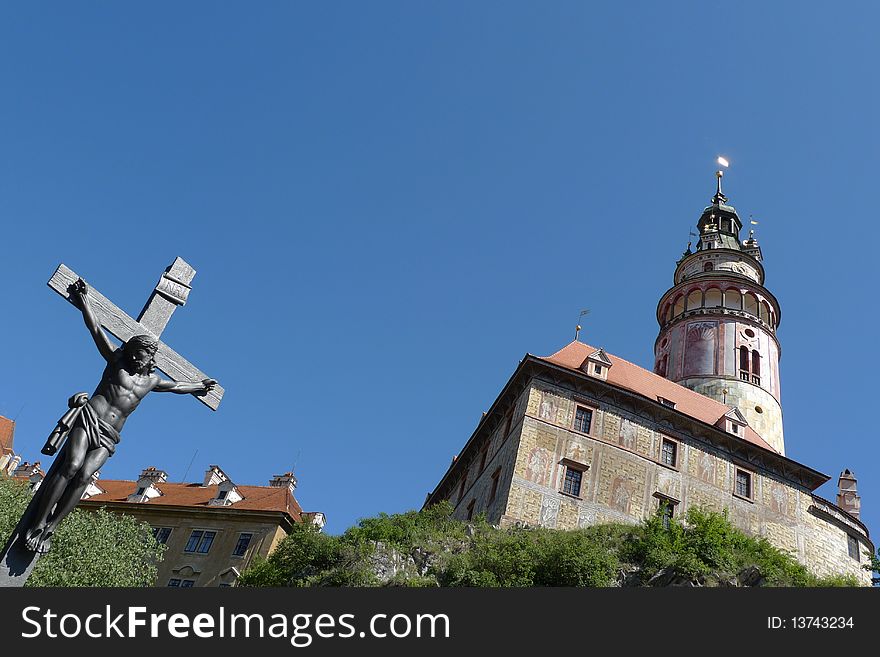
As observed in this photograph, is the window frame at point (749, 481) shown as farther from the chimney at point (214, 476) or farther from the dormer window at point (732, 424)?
the chimney at point (214, 476)

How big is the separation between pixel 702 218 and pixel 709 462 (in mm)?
31404

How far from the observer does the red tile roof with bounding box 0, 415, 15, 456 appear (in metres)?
46.7

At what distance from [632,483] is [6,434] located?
41214 millimetres

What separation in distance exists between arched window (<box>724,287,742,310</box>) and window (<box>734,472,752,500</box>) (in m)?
15.5

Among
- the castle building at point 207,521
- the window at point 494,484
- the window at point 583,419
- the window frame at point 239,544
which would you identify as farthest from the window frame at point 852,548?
the window frame at point 239,544

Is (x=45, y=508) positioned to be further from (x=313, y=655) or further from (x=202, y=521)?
(x=202, y=521)

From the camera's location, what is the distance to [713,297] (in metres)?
46.5

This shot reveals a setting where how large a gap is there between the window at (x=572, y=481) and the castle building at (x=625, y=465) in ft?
0.15

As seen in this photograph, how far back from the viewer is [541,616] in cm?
629

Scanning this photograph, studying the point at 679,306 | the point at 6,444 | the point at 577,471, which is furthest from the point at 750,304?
the point at 6,444

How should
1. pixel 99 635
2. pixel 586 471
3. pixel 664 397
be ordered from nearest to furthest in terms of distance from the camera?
pixel 99 635
pixel 586 471
pixel 664 397

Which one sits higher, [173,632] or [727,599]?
[727,599]

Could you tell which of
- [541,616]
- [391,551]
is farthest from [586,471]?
[541,616]

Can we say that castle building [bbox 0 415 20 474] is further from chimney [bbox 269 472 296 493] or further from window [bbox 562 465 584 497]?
window [bbox 562 465 584 497]
